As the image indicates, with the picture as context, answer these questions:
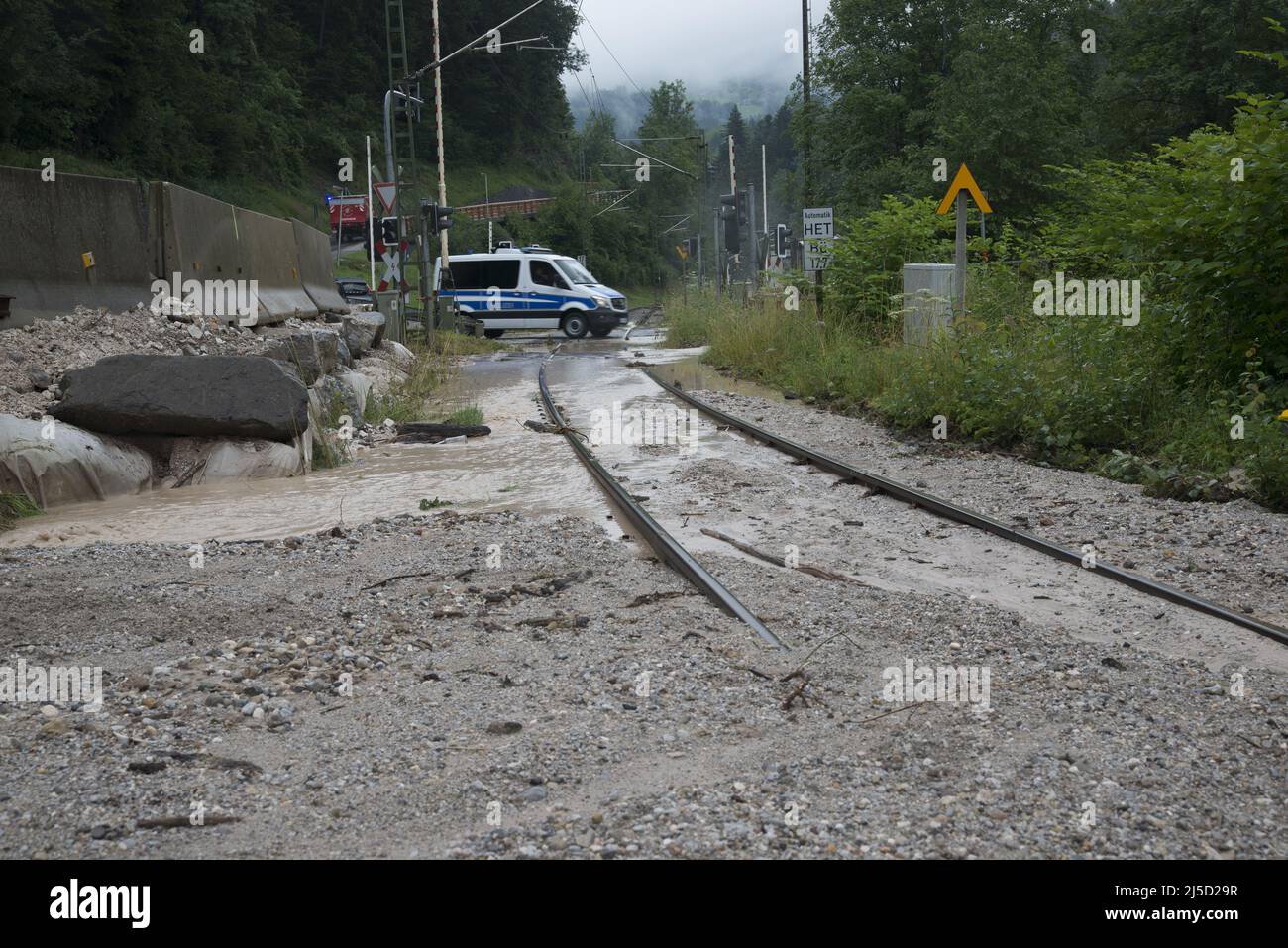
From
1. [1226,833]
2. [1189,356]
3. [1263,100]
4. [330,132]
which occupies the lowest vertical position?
[1226,833]

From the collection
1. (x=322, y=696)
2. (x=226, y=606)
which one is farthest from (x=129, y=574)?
(x=322, y=696)

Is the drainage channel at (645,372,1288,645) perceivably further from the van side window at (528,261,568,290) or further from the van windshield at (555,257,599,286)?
the van windshield at (555,257,599,286)

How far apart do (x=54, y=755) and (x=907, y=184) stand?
3372 centimetres

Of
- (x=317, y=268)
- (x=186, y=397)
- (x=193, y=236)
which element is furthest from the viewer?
(x=317, y=268)

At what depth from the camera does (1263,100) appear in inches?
404

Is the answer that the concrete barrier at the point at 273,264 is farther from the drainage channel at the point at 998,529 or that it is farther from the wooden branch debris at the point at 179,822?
the wooden branch debris at the point at 179,822

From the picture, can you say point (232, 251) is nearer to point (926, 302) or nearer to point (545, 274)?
point (926, 302)

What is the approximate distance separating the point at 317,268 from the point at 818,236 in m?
8.68

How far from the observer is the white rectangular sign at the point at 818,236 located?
2144 centimetres

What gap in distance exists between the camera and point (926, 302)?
15273 mm

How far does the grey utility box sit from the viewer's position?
14.8 m

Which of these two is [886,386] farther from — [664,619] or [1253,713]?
[1253,713]

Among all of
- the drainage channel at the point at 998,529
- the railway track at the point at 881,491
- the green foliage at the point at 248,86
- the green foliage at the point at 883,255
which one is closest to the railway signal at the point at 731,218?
the green foliage at the point at 883,255

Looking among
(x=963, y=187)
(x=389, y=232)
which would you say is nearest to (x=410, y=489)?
(x=963, y=187)
